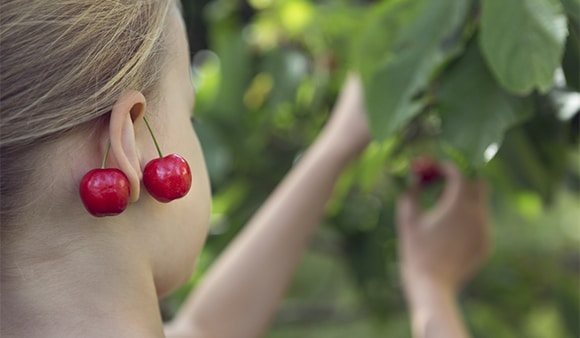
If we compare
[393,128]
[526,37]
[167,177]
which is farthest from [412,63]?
[167,177]

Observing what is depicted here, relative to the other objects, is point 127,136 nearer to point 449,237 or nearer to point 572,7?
point 572,7

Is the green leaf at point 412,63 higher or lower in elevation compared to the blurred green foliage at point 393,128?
higher

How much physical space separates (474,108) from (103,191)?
59 centimetres

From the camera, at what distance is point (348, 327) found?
252 centimetres

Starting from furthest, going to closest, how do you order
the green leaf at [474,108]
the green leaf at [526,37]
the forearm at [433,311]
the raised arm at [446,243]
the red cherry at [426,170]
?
the red cherry at [426,170]
the raised arm at [446,243]
the forearm at [433,311]
the green leaf at [474,108]
the green leaf at [526,37]

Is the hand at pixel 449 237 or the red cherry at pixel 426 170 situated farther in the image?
the red cherry at pixel 426 170

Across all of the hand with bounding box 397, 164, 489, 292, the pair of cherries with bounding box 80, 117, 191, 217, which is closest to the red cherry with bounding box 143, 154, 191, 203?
the pair of cherries with bounding box 80, 117, 191, 217

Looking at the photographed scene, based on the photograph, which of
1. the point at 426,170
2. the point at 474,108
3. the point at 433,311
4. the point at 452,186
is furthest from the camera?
the point at 426,170

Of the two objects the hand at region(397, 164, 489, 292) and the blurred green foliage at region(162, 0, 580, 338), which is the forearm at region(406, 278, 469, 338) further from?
the blurred green foliage at region(162, 0, 580, 338)

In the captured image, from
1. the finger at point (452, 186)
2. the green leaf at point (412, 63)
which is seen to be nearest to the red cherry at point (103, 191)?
the green leaf at point (412, 63)

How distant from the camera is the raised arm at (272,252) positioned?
169 cm

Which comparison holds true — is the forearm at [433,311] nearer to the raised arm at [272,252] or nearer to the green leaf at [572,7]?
the raised arm at [272,252]

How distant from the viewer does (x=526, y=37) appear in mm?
1249

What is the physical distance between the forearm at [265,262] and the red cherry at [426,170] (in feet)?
0.64
